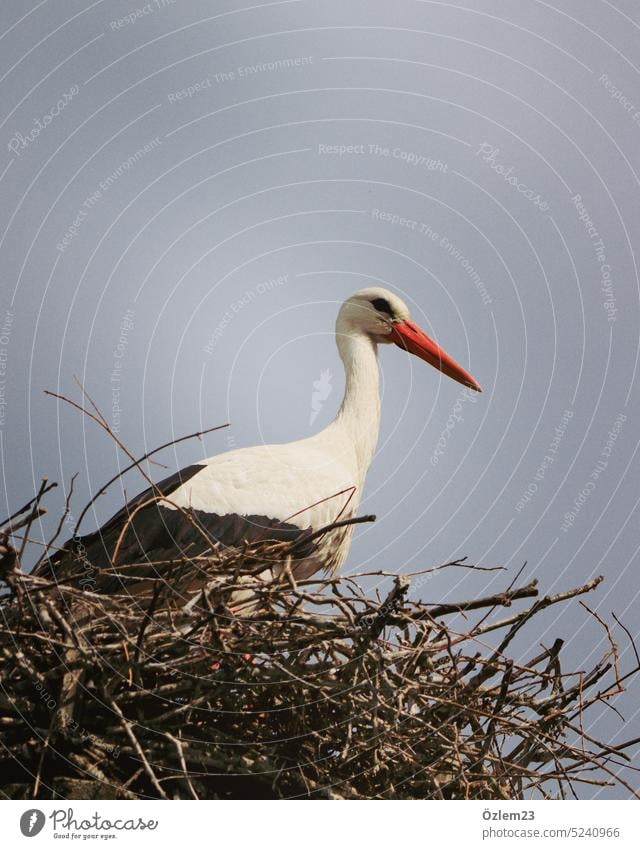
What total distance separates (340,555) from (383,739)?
1062 mm

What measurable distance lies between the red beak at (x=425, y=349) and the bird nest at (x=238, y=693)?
1.44 m

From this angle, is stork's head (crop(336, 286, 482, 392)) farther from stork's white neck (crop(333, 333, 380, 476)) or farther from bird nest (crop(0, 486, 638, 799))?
bird nest (crop(0, 486, 638, 799))

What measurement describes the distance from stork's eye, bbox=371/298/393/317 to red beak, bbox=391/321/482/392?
5 centimetres

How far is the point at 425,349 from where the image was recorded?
3.75m

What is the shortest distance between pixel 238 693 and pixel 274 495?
2.98 ft

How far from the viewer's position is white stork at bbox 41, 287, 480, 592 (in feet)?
9.56

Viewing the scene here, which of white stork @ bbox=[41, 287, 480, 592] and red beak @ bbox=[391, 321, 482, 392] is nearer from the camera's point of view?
white stork @ bbox=[41, 287, 480, 592]

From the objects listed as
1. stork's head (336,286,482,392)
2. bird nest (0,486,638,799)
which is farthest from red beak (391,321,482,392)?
bird nest (0,486,638,799)

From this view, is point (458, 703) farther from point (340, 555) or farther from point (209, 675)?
point (340, 555)

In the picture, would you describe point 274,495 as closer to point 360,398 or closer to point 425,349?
point 360,398

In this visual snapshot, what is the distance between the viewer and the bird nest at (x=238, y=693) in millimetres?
2143

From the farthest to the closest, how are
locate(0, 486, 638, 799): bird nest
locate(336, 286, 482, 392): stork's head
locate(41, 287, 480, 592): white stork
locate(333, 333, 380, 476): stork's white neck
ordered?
locate(336, 286, 482, 392): stork's head
locate(333, 333, 380, 476): stork's white neck
locate(41, 287, 480, 592): white stork
locate(0, 486, 638, 799): bird nest

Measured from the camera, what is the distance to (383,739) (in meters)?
2.25
